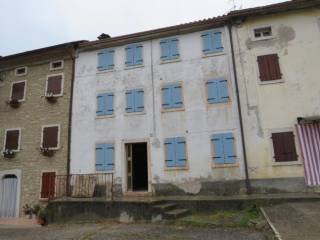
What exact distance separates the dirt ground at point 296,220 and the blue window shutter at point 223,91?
5283 mm

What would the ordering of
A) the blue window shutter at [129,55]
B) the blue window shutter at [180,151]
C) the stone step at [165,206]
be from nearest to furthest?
1. the stone step at [165,206]
2. the blue window shutter at [180,151]
3. the blue window shutter at [129,55]

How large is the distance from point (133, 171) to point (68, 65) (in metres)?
6.90

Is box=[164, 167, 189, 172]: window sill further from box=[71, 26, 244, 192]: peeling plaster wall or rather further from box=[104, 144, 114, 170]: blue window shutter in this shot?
box=[104, 144, 114, 170]: blue window shutter

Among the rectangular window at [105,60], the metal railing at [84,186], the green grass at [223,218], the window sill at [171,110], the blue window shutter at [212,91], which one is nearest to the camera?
the green grass at [223,218]

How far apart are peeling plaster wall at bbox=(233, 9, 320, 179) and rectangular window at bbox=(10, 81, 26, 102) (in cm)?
1197

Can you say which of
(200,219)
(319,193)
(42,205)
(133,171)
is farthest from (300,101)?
(42,205)

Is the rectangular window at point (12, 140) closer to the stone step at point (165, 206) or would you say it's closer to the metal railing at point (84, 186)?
the metal railing at point (84, 186)

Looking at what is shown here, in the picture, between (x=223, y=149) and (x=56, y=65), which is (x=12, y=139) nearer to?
(x=56, y=65)

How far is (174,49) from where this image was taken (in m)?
14.3

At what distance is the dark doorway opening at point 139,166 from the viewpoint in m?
14.6

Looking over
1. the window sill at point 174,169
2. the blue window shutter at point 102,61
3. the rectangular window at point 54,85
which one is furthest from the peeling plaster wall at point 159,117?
the rectangular window at point 54,85

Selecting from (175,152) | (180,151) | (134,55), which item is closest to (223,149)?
(180,151)

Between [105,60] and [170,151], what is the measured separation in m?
6.13

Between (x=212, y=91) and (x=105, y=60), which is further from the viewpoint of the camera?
(x=105, y=60)
